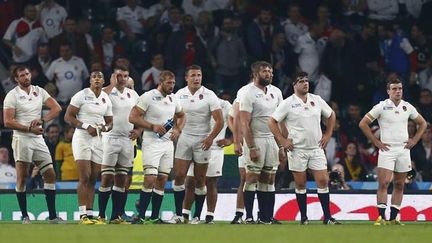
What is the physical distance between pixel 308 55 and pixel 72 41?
5.53 meters

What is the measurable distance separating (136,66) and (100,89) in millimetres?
8673

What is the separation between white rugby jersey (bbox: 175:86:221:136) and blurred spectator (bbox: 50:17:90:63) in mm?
7970

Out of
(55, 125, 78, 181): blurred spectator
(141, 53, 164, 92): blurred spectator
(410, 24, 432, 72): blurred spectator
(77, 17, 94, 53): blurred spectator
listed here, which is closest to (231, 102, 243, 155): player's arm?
(55, 125, 78, 181): blurred spectator

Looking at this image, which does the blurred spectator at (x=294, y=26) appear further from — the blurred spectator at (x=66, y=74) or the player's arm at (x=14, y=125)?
the player's arm at (x=14, y=125)

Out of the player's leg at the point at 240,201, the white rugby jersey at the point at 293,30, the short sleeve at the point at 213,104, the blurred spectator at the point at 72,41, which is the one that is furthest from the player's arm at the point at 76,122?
the white rugby jersey at the point at 293,30

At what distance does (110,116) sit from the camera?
1041 inches

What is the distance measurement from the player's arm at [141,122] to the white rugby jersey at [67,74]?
25.7 feet

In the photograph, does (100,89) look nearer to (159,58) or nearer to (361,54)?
(159,58)

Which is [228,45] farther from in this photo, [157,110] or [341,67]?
[157,110]

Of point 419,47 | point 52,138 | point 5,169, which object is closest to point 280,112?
point 52,138

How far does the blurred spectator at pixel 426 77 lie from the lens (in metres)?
35.4

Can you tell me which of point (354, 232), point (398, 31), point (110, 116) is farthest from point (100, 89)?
point (398, 31)

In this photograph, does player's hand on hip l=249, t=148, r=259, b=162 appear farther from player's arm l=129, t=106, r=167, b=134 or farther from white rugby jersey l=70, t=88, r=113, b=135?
white rugby jersey l=70, t=88, r=113, b=135

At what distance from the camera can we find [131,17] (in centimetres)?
3556
